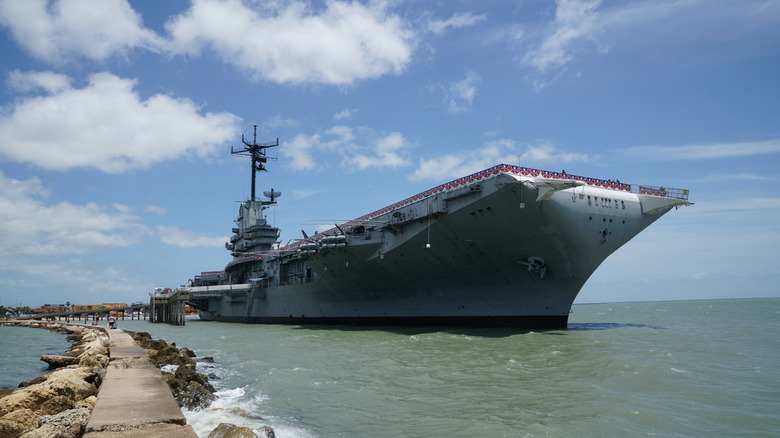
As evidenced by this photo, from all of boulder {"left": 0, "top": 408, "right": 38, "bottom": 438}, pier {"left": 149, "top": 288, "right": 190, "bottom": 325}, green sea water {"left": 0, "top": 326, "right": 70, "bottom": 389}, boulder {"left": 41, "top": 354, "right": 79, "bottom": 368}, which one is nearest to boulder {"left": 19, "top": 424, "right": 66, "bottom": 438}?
boulder {"left": 0, "top": 408, "right": 38, "bottom": 438}

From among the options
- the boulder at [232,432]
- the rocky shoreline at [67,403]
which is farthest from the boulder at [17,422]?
the boulder at [232,432]

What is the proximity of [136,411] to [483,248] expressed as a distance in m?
16.1

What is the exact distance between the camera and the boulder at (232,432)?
5648 millimetres

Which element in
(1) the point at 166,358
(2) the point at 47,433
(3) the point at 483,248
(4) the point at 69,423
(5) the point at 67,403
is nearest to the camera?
(2) the point at 47,433

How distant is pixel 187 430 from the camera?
4.89 m

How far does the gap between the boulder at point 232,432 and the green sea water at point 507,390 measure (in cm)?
125

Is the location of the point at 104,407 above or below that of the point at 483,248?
below

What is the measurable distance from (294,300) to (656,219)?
21.4m

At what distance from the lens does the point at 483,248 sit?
66.8 ft

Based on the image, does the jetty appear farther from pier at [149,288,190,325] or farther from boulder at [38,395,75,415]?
pier at [149,288,190,325]

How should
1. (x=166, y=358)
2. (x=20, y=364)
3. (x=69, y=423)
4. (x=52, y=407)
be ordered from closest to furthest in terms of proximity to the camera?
(x=69, y=423) → (x=52, y=407) → (x=166, y=358) → (x=20, y=364)

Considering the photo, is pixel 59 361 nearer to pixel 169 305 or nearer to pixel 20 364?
pixel 20 364

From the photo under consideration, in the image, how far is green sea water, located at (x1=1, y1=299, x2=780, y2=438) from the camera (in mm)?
7414

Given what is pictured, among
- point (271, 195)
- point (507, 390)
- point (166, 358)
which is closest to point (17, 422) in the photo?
point (166, 358)
